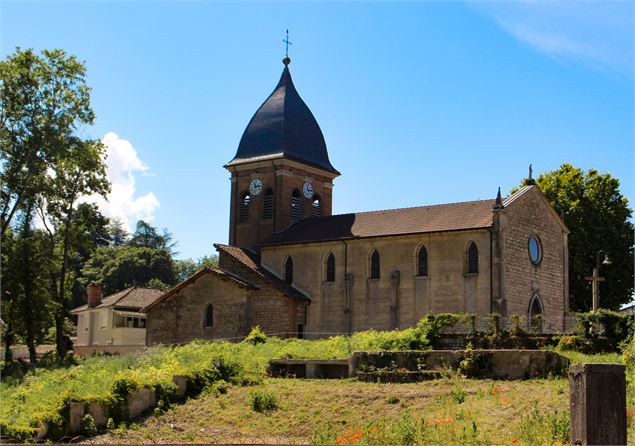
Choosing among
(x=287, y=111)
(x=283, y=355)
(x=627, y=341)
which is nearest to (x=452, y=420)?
(x=627, y=341)

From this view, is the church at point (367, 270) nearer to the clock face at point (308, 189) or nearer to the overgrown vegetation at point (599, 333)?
the clock face at point (308, 189)

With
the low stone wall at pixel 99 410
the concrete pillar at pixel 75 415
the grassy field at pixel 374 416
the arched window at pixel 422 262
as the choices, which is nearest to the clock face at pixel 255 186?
the arched window at pixel 422 262

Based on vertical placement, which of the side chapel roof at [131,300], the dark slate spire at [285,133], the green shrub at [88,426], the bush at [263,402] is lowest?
the green shrub at [88,426]

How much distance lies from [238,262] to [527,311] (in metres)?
15.2

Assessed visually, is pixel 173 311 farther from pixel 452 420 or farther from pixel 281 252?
pixel 452 420

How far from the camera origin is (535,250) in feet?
136

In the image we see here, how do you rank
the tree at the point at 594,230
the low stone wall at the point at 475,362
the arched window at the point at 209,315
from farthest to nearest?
the tree at the point at 594,230, the arched window at the point at 209,315, the low stone wall at the point at 475,362

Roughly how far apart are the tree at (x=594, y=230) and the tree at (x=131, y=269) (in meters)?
45.7

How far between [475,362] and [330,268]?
72.8ft

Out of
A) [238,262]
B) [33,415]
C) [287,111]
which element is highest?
[287,111]

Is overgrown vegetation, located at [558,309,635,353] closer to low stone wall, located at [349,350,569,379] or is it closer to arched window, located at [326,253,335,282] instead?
low stone wall, located at [349,350,569,379]

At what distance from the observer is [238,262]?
4566 cm

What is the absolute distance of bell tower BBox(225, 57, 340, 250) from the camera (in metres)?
50.3

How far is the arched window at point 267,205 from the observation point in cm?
5044
